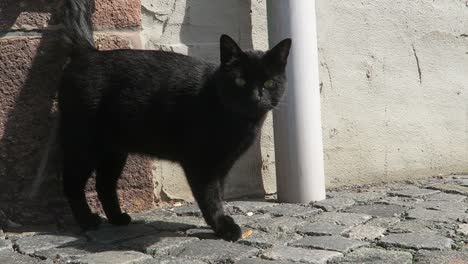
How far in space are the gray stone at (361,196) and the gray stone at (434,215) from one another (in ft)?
1.31

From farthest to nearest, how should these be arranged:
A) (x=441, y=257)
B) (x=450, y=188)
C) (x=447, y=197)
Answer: (x=450, y=188) → (x=447, y=197) → (x=441, y=257)

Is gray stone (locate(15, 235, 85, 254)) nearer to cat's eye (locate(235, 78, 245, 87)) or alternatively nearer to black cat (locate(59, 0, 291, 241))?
black cat (locate(59, 0, 291, 241))

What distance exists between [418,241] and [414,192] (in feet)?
4.49

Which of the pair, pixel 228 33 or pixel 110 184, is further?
pixel 228 33

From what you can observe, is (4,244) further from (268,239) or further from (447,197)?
(447,197)

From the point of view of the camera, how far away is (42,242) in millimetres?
3334

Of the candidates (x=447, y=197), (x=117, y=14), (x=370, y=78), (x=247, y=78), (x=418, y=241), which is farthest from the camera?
(x=370, y=78)

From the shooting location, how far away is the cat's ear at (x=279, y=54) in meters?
3.47

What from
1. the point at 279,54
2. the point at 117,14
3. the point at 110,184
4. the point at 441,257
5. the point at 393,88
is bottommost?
the point at 441,257

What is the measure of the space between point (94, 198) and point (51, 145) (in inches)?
17.4

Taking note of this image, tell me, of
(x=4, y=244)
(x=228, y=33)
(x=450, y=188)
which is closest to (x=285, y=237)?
(x=4, y=244)

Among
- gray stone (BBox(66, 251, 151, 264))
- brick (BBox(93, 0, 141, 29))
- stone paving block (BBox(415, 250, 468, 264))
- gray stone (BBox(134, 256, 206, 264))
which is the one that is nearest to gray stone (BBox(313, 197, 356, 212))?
stone paving block (BBox(415, 250, 468, 264))

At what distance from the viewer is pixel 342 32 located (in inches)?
184

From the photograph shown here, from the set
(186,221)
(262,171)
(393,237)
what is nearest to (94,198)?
(186,221)
